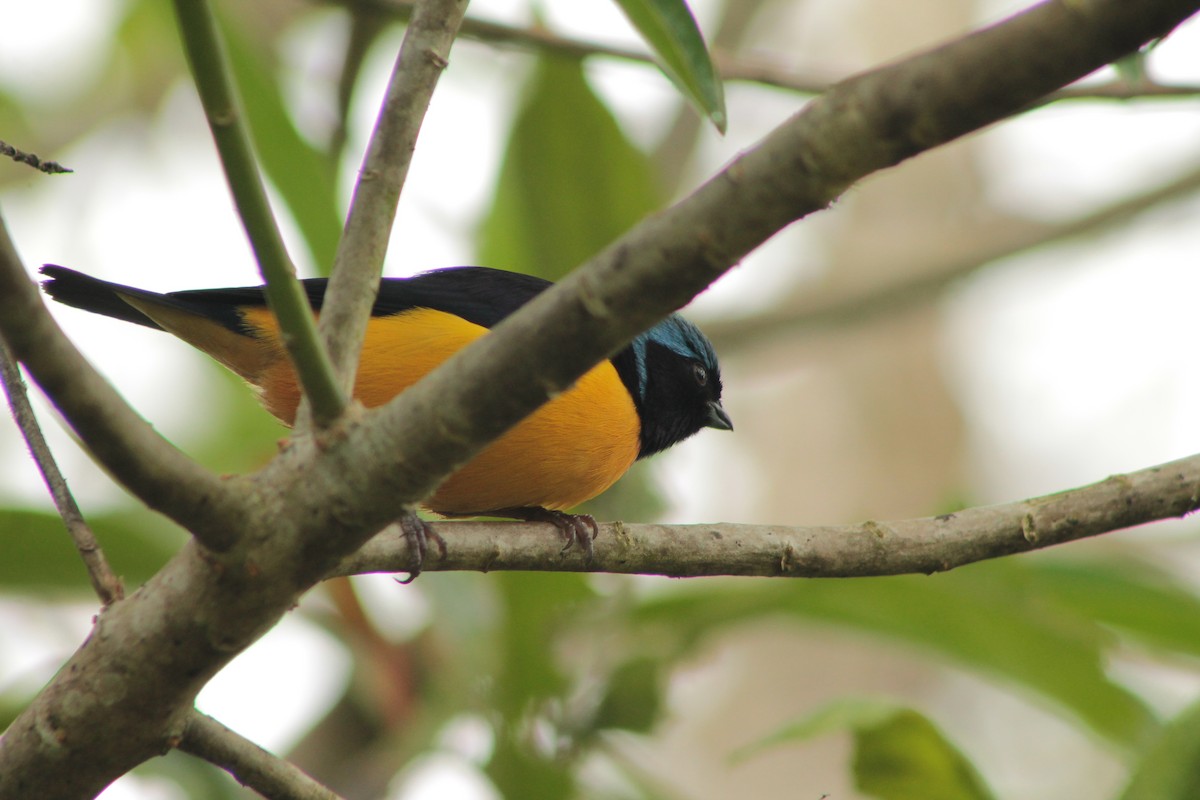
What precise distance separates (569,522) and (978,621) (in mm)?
1936

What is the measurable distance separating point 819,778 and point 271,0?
7.15m

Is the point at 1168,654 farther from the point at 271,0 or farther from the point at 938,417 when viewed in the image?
the point at 938,417

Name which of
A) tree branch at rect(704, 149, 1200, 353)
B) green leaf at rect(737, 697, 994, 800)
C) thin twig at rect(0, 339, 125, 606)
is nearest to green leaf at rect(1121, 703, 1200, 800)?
green leaf at rect(737, 697, 994, 800)

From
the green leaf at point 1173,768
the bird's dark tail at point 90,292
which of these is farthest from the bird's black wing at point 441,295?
the green leaf at point 1173,768

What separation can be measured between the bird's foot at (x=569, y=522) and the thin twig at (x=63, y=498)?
2.80ft

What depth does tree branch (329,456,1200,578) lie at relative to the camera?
7.52 ft

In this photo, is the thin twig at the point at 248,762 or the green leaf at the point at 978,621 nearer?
the thin twig at the point at 248,762

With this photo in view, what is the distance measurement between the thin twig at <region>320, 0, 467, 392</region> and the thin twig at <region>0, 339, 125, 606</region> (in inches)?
19.0

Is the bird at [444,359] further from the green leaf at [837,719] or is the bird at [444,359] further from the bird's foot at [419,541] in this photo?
the bird's foot at [419,541]

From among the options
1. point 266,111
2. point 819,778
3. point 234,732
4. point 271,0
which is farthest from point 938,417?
point 234,732

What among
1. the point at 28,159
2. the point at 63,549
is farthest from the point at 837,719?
the point at 63,549

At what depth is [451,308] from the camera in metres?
3.94

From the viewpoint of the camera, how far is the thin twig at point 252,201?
4.75 feet

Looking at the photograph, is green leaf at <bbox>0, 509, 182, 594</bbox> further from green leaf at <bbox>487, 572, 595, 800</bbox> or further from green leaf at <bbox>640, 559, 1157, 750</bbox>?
green leaf at <bbox>640, 559, 1157, 750</bbox>
